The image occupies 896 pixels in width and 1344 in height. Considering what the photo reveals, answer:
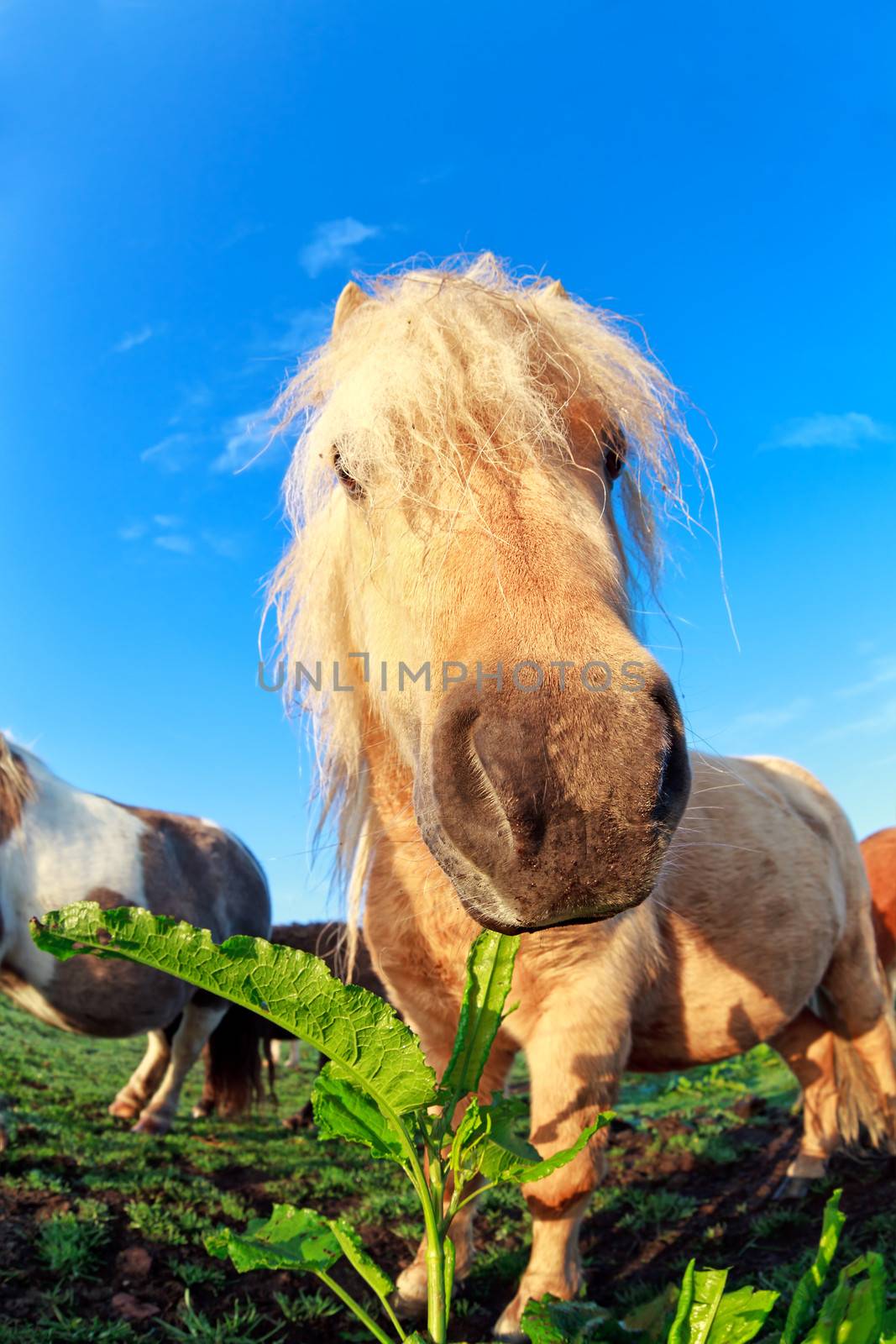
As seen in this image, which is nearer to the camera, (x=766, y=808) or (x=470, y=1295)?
(x=470, y=1295)

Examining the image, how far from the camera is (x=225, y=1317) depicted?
2.50 meters

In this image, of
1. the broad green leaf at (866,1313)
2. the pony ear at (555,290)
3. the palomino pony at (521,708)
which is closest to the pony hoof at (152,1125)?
the palomino pony at (521,708)

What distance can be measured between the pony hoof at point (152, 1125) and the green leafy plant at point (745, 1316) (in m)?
5.24

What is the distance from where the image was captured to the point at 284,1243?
51.5 inches

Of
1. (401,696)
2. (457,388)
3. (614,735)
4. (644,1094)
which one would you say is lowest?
(644,1094)

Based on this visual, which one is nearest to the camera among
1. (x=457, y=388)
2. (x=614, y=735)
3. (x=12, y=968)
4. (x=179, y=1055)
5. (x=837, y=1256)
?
(x=614, y=735)

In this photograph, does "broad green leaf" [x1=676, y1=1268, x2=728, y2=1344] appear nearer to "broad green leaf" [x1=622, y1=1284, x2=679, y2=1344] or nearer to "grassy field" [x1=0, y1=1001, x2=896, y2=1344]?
"broad green leaf" [x1=622, y1=1284, x2=679, y2=1344]

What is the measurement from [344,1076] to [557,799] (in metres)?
0.55

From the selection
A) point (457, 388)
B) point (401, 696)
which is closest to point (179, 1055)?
point (401, 696)

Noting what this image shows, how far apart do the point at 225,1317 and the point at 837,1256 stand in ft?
7.63

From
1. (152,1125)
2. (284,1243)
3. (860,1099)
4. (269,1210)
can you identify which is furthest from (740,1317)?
(152,1125)

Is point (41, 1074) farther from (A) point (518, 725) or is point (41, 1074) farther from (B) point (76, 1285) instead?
(A) point (518, 725)

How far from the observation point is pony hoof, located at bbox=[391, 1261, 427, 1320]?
8.25 ft

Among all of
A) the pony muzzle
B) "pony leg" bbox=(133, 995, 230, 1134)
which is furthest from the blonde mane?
the pony muzzle
